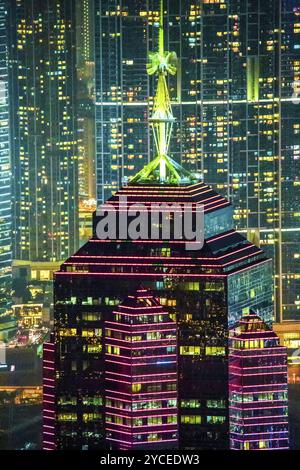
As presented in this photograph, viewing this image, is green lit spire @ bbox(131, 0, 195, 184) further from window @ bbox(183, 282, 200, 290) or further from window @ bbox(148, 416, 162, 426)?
window @ bbox(148, 416, 162, 426)

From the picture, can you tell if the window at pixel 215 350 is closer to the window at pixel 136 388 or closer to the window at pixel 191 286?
the window at pixel 191 286

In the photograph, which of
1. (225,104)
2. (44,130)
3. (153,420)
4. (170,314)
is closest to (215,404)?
(153,420)

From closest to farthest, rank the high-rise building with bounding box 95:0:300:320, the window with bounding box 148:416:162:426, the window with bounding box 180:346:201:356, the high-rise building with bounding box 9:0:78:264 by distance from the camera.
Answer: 1. the window with bounding box 148:416:162:426
2. the window with bounding box 180:346:201:356
3. the high-rise building with bounding box 95:0:300:320
4. the high-rise building with bounding box 9:0:78:264

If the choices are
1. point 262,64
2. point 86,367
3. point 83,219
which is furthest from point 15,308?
point 86,367

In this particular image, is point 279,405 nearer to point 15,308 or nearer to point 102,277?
point 102,277

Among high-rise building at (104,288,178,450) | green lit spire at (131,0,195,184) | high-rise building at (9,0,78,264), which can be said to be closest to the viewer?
high-rise building at (104,288,178,450)

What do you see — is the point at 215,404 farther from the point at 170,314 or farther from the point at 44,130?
the point at 44,130

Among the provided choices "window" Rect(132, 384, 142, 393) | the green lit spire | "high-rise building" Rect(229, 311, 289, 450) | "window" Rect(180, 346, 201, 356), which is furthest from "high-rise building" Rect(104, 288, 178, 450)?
the green lit spire
